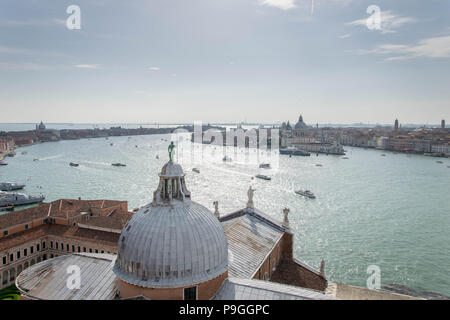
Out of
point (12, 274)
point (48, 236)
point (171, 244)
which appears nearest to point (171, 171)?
point (171, 244)

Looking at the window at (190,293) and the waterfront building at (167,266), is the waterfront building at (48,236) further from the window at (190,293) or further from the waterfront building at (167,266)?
the window at (190,293)

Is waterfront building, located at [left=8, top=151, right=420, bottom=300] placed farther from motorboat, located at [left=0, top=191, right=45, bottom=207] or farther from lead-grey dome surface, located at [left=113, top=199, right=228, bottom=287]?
motorboat, located at [left=0, top=191, right=45, bottom=207]

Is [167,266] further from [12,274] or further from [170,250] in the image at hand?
[12,274]

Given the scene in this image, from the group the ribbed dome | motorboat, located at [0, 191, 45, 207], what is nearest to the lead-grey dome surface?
the ribbed dome

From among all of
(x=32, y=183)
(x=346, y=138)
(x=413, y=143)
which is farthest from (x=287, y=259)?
(x=346, y=138)
